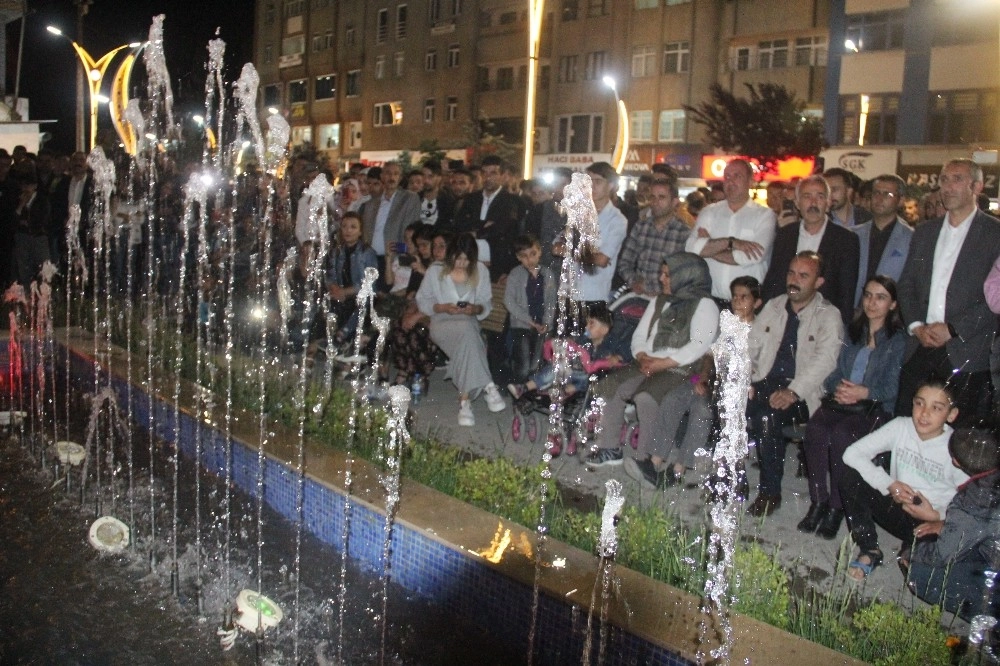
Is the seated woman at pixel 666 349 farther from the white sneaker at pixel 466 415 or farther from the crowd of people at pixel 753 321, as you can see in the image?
the white sneaker at pixel 466 415

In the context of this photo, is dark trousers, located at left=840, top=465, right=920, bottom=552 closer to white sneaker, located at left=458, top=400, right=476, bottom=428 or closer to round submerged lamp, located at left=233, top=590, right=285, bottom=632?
round submerged lamp, located at left=233, top=590, right=285, bottom=632

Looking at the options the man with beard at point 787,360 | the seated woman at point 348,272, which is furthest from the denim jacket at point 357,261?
the man with beard at point 787,360

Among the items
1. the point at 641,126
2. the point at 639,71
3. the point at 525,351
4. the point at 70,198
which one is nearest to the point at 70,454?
the point at 525,351

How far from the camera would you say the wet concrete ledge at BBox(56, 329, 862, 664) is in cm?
321

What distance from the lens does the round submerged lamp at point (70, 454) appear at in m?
6.20

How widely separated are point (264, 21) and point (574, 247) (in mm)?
57239

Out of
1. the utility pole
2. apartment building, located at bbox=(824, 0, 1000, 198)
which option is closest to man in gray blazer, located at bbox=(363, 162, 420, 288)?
the utility pole

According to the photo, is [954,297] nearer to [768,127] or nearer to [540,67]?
[768,127]

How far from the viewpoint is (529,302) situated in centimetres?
735

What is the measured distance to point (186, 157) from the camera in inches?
901

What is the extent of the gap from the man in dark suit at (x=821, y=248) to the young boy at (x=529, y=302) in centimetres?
169

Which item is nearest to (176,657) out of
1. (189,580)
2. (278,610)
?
(278,610)

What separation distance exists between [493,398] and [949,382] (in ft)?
12.1

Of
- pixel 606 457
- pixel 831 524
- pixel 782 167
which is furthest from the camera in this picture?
pixel 782 167
